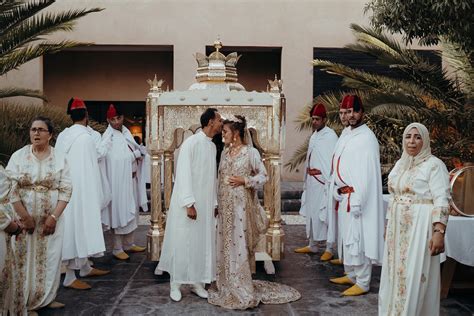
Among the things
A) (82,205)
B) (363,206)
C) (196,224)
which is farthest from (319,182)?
(82,205)

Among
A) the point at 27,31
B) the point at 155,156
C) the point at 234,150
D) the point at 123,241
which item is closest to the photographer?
the point at 234,150

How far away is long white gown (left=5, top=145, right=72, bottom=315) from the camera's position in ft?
17.1

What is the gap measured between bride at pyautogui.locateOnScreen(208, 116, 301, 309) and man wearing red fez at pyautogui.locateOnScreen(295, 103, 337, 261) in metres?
2.10

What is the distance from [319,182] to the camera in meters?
7.97

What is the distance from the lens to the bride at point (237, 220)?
5.64 m

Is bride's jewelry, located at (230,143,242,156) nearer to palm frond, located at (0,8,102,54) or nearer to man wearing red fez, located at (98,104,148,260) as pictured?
man wearing red fez, located at (98,104,148,260)

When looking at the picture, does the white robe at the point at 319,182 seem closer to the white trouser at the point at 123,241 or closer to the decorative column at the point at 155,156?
the decorative column at the point at 155,156

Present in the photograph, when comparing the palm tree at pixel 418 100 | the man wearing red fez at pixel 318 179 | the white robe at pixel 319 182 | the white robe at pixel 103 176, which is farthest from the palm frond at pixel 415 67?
the white robe at pixel 103 176

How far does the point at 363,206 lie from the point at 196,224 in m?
1.78

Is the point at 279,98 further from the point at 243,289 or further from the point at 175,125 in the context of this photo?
the point at 243,289

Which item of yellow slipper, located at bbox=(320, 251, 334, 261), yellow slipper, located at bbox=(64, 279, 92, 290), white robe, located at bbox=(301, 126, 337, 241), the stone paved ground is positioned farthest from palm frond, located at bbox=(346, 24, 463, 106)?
yellow slipper, located at bbox=(64, 279, 92, 290)

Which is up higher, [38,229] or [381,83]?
[381,83]

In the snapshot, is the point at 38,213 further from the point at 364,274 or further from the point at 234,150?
the point at 364,274

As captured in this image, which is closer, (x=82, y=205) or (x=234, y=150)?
(x=234, y=150)
